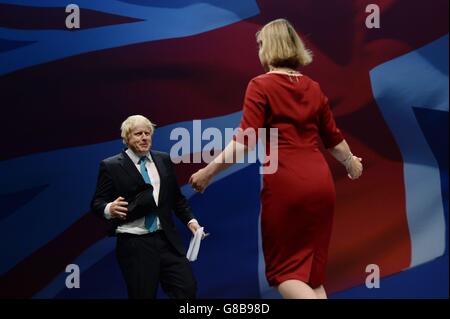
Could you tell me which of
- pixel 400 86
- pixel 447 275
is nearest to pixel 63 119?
pixel 400 86

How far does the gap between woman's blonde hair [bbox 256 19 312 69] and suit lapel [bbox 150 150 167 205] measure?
1.12 meters

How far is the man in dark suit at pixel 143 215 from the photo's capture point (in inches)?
142

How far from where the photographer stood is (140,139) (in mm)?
3779

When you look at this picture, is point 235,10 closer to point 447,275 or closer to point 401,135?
point 401,135

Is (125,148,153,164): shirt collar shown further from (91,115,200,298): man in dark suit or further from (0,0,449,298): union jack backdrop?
(0,0,449,298): union jack backdrop

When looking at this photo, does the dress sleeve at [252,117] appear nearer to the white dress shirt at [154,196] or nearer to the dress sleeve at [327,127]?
the dress sleeve at [327,127]

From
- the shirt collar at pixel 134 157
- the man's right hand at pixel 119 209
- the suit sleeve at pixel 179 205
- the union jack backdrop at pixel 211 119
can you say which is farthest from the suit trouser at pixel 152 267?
the union jack backdrop at pixel 211 119

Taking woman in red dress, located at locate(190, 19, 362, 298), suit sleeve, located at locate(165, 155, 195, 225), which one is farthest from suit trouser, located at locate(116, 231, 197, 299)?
woman in red dress, located at locate(190, 19, 362, 298)

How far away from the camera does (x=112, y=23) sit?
15.4ft

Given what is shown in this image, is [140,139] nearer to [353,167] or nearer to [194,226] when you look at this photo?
[194,226]

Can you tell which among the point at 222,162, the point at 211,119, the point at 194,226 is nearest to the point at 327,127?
the point at 222,162

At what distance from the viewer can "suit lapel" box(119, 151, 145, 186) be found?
3.72 metres

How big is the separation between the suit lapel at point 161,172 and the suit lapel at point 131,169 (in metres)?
0.10
